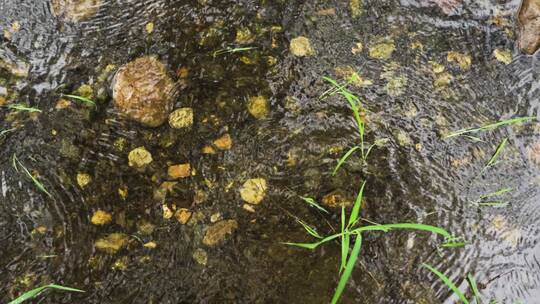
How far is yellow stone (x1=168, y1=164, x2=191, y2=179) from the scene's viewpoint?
1873mm

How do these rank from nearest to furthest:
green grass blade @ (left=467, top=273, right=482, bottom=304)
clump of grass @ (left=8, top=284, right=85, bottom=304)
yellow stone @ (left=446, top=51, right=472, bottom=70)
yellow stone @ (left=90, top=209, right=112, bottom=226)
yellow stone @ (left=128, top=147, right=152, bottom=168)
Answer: clump of grass @ (left=8, top=284, right=85, bottom=304) → green grass blade @ (left=467, top=273, right=482, bottom=304) → yellow stone @ (left=90, top=209, right=112, bottom=226) → yellow stone @ (left=128, top=147, right=152, bottom=168) → yellow stone @ (left=446, top=51, right=472, bottom=70)

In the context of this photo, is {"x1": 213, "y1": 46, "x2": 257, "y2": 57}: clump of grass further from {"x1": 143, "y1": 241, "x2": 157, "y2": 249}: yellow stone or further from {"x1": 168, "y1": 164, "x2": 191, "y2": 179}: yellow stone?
{"x1": 143, "y1": 241, "x2": 157, "y2": 249}: yellow stone

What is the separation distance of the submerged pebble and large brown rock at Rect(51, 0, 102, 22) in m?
1.17

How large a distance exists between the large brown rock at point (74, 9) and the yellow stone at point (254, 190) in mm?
1106

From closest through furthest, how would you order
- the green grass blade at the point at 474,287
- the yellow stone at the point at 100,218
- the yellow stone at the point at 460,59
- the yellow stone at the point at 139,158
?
the green grass blade at the point at 474,287, the yellow stone at the point at 100,218, the yellow stone at the point at 139,158, the yellow stone at the point at 460,59

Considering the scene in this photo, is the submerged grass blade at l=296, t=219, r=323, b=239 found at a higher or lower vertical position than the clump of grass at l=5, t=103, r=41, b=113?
lower

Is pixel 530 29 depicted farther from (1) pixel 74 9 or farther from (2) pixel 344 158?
(1) pixel 74 9

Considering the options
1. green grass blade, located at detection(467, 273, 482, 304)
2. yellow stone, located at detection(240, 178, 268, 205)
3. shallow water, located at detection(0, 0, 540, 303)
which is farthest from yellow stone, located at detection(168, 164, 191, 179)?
green grass blade, located at detection(467, 273, 482, 304)

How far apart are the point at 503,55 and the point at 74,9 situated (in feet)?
6.50

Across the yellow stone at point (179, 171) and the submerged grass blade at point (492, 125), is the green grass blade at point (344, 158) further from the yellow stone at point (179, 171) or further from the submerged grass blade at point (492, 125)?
the yellow stone at point (179, 171)

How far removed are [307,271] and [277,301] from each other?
0.52 ft

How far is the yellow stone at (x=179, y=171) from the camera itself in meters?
1.87

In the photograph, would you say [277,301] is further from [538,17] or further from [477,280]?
[538,17]

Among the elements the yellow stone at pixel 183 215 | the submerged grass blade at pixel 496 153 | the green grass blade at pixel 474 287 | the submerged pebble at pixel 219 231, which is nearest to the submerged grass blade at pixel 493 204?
the submerged grass blade at pixel 496 153
